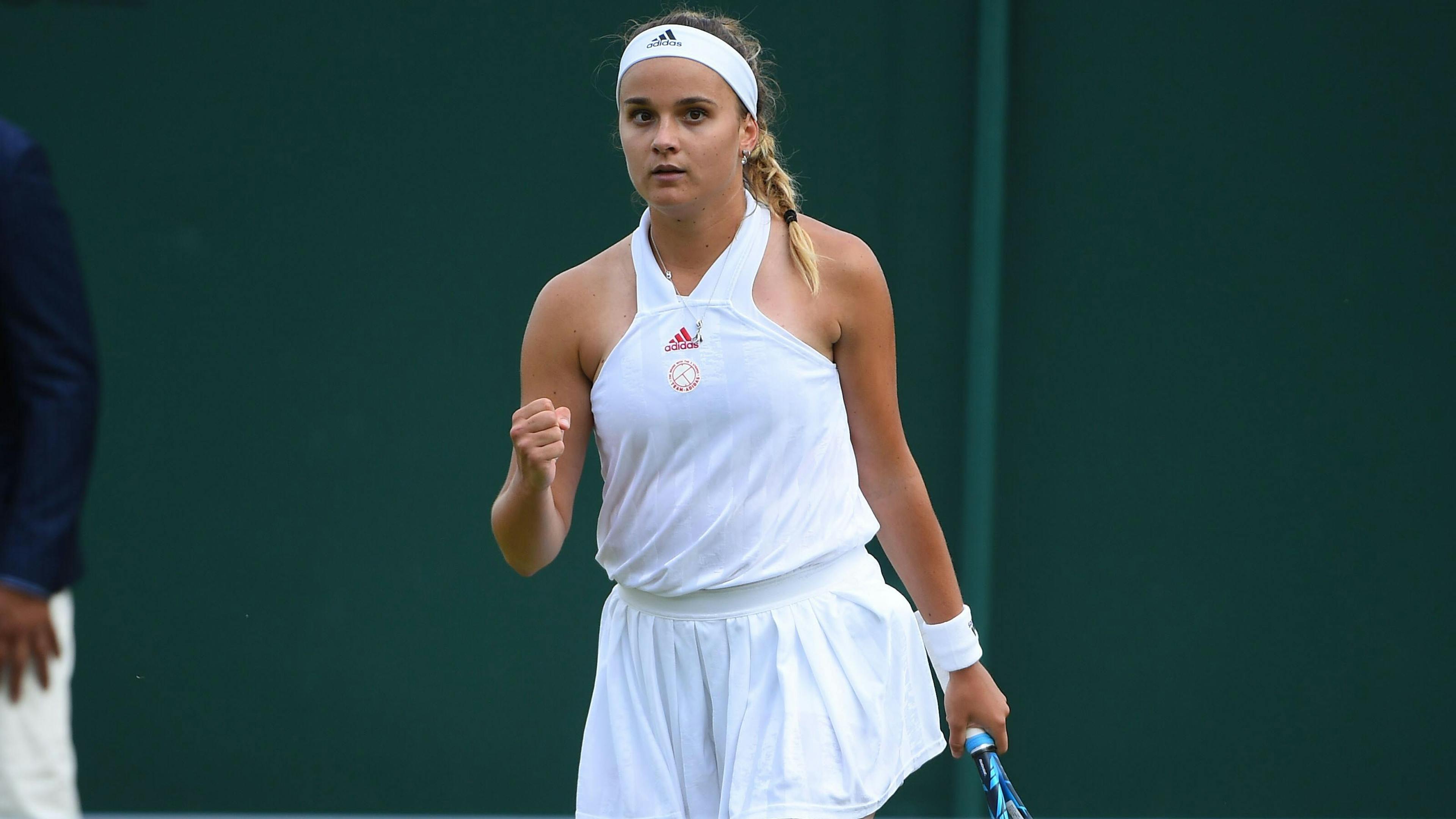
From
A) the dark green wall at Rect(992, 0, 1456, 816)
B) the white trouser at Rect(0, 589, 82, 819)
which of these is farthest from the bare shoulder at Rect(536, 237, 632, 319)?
the dark green wall at Rect(992, 0, 1456, 816)

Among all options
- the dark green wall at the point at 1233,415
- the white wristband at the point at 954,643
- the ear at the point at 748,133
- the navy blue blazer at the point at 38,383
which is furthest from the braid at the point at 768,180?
the dark green wall at the point at 1233,415

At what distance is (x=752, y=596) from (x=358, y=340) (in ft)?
6.01

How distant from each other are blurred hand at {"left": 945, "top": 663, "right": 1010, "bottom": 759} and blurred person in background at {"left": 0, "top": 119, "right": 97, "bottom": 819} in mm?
1390

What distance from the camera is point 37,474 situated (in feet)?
6.43

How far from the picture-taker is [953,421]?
13.7 ft

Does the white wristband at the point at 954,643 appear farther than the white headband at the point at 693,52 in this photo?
Yes

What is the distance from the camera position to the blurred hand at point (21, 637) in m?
1.96

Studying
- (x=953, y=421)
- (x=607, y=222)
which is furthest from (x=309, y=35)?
(x=953, y=421)

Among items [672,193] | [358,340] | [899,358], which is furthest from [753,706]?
[358,340]

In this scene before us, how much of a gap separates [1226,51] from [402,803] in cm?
275

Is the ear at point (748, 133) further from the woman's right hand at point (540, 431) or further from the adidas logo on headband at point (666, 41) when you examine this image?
the woman's right hand at point (540, 431)

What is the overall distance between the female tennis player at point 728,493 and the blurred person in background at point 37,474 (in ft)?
2.35

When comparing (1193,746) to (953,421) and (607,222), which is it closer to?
(953,421)

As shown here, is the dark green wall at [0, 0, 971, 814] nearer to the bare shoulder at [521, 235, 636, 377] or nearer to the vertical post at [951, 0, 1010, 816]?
the vertical post at [951, 0, 1010, 816]
